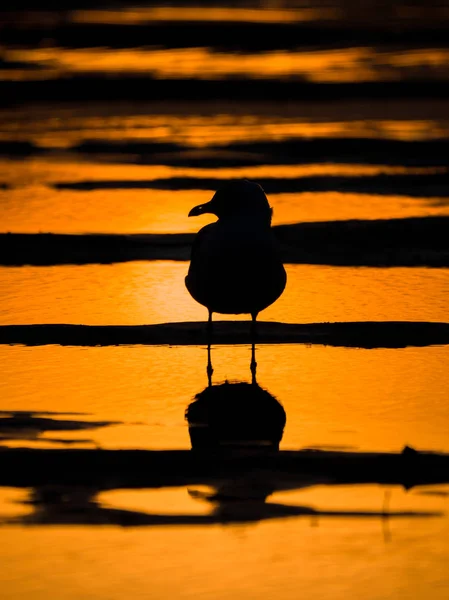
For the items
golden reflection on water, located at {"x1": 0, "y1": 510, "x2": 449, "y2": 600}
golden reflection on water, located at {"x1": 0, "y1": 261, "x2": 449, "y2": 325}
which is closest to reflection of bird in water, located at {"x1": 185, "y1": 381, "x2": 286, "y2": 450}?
golden reflection on water, located at {"x1": 0, "y1": 510, "x2": 449, "y2": 600}

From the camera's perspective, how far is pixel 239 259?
989cm

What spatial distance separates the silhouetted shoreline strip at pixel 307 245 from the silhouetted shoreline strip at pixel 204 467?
505cm

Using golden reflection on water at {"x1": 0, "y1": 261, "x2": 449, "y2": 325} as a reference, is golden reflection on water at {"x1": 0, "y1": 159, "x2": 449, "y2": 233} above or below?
above

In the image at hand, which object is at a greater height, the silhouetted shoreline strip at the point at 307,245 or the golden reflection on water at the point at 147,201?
the golden reflection on water at the point at 147,201

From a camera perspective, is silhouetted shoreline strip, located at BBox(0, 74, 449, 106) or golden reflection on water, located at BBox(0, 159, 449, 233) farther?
silhouetted shoreline strip, located at BBox(0, 74, 449, 106)

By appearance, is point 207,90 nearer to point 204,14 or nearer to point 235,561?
point 204,14

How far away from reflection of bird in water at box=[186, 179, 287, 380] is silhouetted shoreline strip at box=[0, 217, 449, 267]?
2.68 meters

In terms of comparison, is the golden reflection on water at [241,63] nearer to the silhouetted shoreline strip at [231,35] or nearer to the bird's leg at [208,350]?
the silhouetted shoreline strip at [231,35]

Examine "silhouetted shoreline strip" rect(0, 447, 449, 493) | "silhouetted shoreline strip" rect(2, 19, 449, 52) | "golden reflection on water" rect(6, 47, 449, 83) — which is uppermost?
"silhouetted shoreline strip" rect(2, 19, 449, 52)

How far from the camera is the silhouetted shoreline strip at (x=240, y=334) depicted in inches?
406

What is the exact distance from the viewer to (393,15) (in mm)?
30828

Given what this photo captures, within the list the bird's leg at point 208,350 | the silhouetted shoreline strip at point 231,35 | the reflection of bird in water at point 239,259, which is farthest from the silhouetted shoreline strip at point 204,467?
the silhouetted shoreline strip at point 231,35

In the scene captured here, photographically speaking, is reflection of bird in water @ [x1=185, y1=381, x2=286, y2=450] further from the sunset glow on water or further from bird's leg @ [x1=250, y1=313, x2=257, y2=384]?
bird's leg @ [x1=250, y1=313, x2=257, y2=384]

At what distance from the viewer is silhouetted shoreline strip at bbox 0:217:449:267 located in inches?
510
